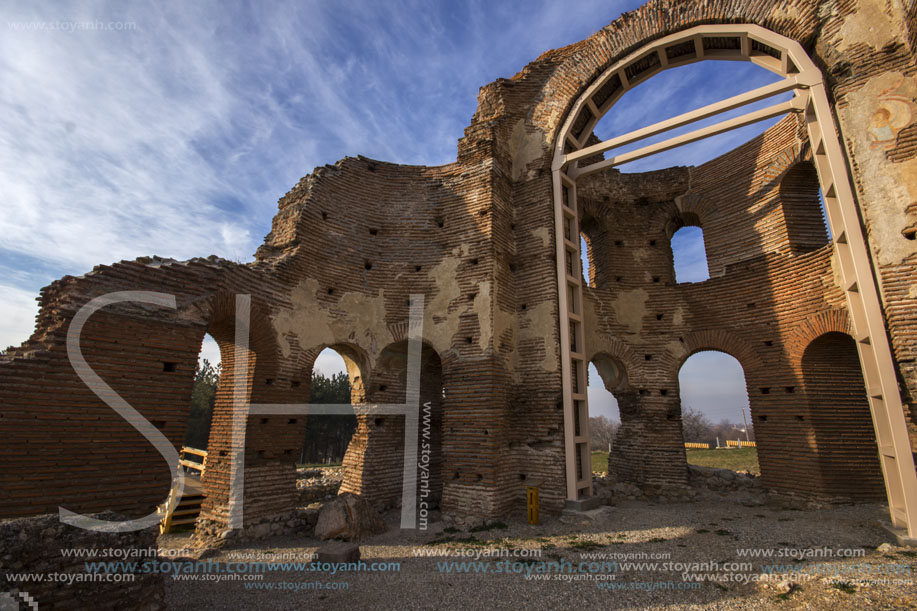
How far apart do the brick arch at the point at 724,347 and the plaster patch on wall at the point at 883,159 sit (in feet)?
12.8

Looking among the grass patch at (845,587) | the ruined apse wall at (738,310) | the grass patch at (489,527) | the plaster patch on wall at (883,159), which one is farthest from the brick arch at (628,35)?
the grass patch at (845,587)

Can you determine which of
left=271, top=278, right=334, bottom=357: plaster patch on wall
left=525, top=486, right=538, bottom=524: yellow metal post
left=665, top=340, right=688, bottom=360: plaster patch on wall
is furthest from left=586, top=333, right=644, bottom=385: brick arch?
left=271, top=278, right=334, bottom=357: plaster patch on wall

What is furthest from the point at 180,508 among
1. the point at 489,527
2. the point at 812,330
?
the point at 812,330

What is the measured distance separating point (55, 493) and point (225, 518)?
2.94 m

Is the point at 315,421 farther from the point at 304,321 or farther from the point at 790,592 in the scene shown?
the point at 790,592

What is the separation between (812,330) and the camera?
30.8 ft

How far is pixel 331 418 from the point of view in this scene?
106ft

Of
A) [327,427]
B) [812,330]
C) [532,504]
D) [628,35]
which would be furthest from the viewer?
[327,427]

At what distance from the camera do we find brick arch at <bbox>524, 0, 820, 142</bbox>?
857cm

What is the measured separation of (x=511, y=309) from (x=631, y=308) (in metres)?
4.09

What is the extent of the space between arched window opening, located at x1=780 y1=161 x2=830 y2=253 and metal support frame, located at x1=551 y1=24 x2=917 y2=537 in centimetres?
185

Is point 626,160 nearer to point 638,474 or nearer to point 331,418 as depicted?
point 638,474

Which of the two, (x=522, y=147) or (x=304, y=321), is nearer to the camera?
(x=304, y=321)

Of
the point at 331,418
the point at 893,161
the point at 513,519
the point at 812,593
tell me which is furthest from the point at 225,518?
the point at 331,418
